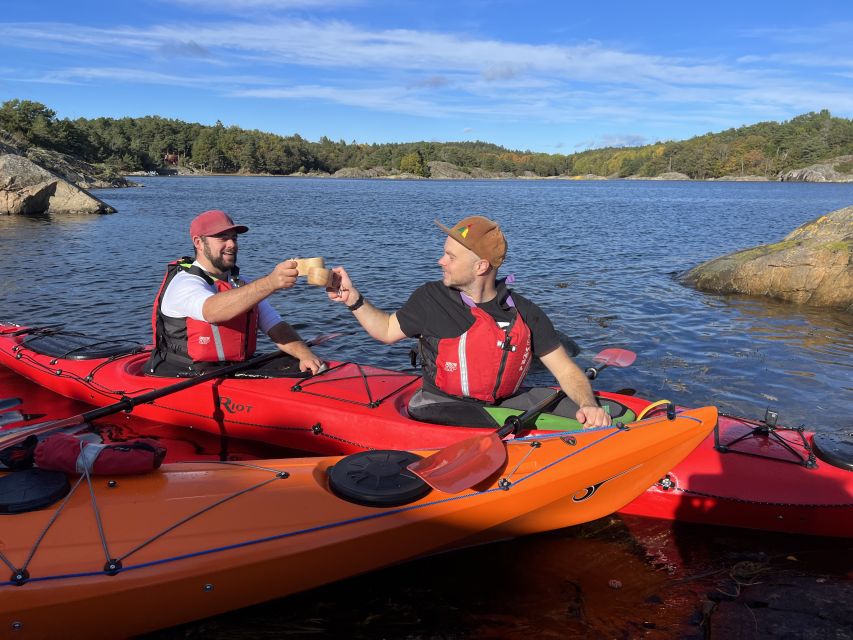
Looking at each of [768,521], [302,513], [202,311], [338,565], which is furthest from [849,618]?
[202,311]

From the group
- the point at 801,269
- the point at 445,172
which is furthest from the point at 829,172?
the point at 801,269

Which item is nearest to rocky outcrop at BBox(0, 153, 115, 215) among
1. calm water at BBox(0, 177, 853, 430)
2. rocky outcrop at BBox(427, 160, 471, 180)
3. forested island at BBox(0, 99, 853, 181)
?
calm water at BBox(0, 177, 853, 430)

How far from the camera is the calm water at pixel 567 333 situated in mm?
3312

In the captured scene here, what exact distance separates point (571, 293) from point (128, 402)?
31.8 feet

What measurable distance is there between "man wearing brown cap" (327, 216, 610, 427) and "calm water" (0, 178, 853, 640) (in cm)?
97

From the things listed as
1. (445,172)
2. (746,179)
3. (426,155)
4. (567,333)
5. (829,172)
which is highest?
(426,155)

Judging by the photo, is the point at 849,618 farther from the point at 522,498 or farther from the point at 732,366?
the point at 732,366

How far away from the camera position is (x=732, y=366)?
7.67 meters

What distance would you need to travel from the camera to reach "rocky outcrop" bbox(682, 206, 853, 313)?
34.7 ft

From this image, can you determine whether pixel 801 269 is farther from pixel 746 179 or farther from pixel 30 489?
pixel 746 179

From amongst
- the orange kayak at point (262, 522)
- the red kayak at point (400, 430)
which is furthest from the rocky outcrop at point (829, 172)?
the orange kayak at point (262, 522)

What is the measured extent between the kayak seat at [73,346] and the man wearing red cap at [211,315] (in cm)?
80

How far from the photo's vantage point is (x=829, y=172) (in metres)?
92.6

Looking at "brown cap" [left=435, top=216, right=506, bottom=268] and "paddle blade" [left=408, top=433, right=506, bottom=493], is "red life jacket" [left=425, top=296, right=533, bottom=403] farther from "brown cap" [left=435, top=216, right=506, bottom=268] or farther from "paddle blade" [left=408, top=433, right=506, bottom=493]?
"paddle blade" [left=408, top=433, right=506, bottom=493]
